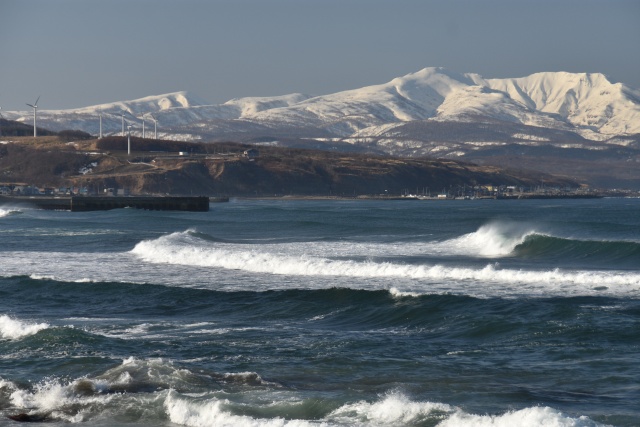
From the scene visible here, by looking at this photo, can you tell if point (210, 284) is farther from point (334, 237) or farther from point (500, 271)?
point (334, 237)

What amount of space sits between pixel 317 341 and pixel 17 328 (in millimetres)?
6701

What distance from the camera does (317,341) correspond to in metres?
23.5

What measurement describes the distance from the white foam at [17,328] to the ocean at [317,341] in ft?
0.20

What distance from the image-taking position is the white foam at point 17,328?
2406 cm

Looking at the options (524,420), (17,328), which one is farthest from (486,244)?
(524,420)

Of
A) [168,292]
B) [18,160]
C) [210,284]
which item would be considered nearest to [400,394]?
[168,292]

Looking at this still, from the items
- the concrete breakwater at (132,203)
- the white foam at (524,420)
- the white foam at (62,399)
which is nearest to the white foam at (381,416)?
the white foam at (524,420)

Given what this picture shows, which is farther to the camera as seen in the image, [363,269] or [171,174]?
[171,174]

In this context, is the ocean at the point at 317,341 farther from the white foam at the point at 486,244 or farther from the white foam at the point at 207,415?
the white foam at the point at 486,244

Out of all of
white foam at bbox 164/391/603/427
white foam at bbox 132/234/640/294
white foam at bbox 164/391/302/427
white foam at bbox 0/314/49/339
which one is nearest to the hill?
white foam at bbox 132/234/640/294

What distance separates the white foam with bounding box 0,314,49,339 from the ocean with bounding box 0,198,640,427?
61 mm

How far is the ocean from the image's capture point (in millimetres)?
17656

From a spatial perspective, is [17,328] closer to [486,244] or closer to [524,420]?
[524,420]

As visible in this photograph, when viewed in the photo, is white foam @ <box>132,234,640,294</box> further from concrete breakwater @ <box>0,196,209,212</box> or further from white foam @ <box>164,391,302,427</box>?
concrete breakwater @ <box>0,196,209,212</box>
